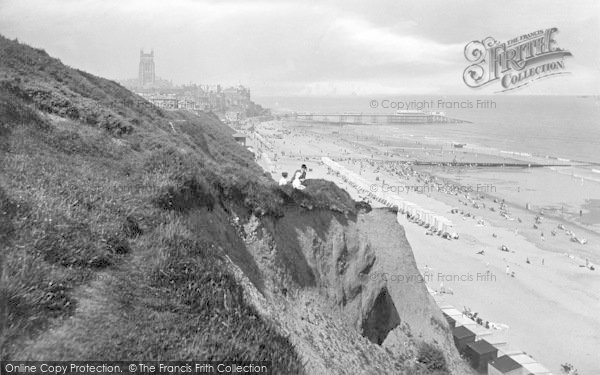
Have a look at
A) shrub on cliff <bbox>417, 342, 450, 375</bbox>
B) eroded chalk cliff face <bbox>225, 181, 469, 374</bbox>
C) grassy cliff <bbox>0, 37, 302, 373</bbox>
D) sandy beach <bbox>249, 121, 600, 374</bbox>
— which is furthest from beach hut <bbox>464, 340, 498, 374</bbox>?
grassy cliff <bbox>0, 37, 302, 373</bbox>

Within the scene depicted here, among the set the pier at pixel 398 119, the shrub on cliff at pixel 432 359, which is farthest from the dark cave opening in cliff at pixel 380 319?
the pier at pixel 398 119

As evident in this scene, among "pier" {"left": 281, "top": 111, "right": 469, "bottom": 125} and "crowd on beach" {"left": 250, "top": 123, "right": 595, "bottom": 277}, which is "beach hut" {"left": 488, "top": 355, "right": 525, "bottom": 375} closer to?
"crowd on beach" {"left": 250, "top": 123, "right": 595, "bottom": 277}

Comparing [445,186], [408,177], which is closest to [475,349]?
[445,186]

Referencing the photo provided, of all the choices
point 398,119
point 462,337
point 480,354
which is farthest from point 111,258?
point 398,119

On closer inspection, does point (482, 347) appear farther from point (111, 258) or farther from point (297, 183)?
point (111, 258)

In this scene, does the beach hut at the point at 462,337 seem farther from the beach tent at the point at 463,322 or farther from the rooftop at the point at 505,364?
the rooftop at the point at 505,364

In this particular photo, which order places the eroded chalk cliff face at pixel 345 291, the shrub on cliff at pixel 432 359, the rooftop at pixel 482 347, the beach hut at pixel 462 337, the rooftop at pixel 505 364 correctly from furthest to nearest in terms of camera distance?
the beach hut at pixel 462 337 < the rooftop at pixel 482 347 < the rooftop at pixel 505 364 < the shrub on cliff at pixel 432 359 < the eroded chalk cliff face at pixel 345 291

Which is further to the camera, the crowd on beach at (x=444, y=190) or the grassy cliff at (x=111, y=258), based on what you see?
the crowd on beach at (x=444, y=190)
